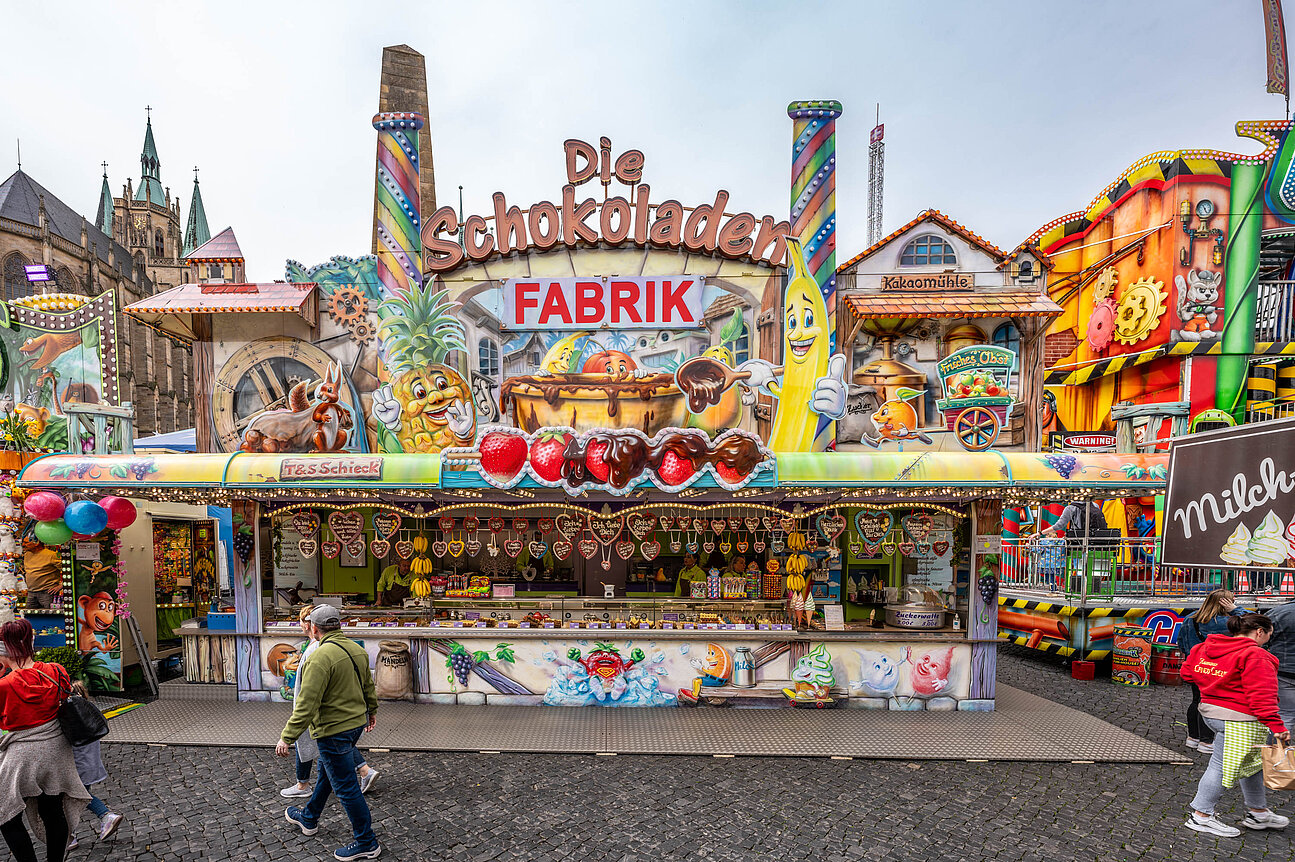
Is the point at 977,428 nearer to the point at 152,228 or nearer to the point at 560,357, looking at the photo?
the point at 560,357

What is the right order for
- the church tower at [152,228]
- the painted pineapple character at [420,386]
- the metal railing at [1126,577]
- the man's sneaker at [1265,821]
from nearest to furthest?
the man's sneaker at [1265,821] → the painted pineapple character at [420,386] → the metal railing at [1126,577] → the church tower at [152,228]

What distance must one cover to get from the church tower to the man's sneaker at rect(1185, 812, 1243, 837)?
58.3 meters

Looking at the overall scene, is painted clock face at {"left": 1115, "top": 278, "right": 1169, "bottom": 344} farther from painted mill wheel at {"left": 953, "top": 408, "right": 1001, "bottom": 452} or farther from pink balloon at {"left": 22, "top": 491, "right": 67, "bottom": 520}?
pink balloon at {"left": 22, "top": 491, "right": 67, "bottom": 520}

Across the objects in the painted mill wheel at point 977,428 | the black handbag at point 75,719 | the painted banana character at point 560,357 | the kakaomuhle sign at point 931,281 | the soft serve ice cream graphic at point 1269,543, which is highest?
the kakaomuhle sign at point 931,281

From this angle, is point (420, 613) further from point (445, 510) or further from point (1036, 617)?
point (1036, 617)

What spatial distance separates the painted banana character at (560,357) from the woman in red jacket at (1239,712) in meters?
8.36

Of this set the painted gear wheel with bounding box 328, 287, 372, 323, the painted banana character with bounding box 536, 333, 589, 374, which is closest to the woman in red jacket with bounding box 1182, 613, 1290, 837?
the painted banana character with bounding box 536, 333, 589, 374

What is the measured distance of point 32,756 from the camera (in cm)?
432

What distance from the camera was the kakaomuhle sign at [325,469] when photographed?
766 centimetres

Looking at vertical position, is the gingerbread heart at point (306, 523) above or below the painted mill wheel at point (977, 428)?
below

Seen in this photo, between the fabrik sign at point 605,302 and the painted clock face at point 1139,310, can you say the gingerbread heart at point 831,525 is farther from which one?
the painted clock face at point 1139,310

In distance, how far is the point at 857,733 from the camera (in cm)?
731

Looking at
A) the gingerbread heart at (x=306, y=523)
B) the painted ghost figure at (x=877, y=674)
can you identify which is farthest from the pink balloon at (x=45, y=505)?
the painted ghost figure at (x=877, y=674)

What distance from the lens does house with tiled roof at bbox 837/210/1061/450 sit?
944 cm
